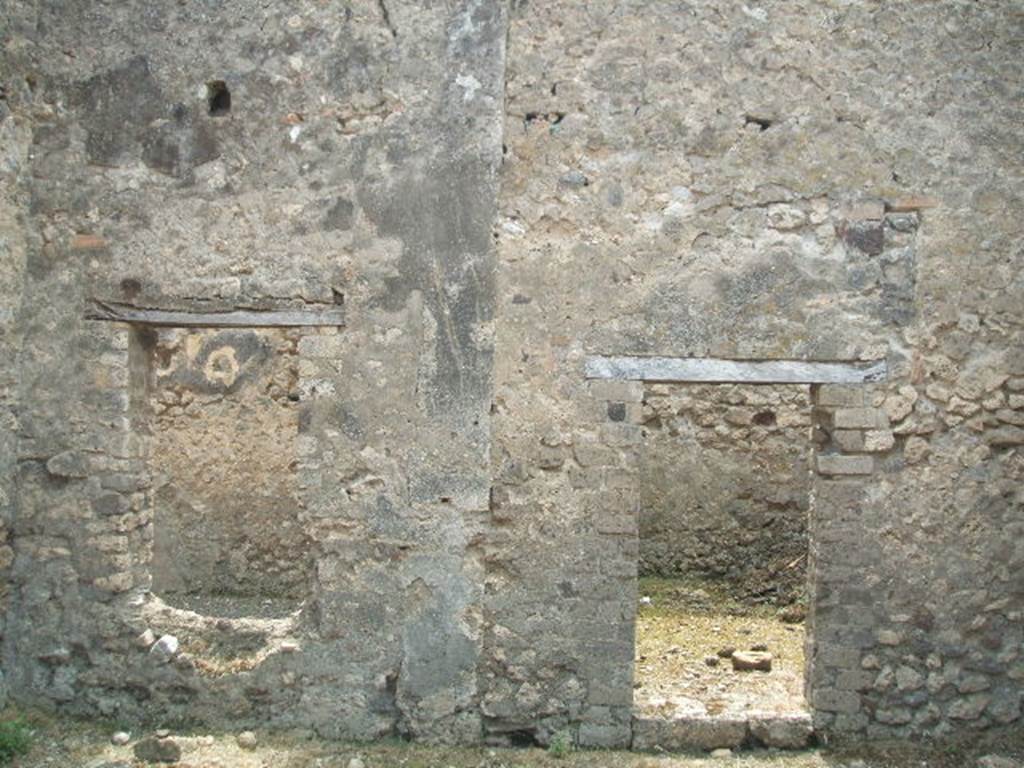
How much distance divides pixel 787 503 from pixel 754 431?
27.4 inches

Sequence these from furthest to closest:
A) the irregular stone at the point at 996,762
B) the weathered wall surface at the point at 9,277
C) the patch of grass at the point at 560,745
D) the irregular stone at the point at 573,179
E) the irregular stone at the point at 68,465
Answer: the irregular stone at the point at 68,465
the weathered wall surface at the point at 9,277
the irregular stone at the point at 573,179
the patch of grass at the point at 560,745
the irregular stone at the point at 996,762

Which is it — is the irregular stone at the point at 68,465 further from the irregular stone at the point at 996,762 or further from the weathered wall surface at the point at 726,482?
the irregular stone at the point at 996,762

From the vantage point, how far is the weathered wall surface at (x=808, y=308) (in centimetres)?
485

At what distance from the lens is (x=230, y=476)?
8.63m

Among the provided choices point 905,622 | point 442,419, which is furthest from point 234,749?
point 905,622

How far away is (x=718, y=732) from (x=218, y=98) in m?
4.30

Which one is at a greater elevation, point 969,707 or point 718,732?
point 969,707

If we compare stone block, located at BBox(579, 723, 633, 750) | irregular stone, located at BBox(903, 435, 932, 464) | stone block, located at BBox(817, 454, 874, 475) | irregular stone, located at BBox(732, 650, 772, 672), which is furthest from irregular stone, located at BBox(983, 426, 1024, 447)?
stone block, located at BBox(579, 723, 633, 750)

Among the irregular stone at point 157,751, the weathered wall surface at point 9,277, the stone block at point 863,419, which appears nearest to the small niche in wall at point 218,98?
the weathered wall surface at point 9,277

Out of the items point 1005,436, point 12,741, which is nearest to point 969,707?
point 1005,436

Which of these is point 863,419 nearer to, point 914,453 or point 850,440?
point 850,440

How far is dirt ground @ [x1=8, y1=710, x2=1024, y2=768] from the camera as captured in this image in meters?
4.69

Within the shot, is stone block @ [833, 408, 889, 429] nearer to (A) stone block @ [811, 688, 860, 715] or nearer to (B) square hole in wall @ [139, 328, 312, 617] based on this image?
(A) stone block @ [811, 688, 860, 715]

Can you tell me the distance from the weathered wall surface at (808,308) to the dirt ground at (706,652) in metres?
0.48
